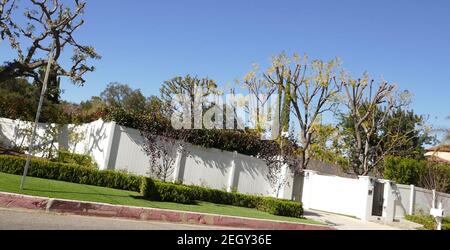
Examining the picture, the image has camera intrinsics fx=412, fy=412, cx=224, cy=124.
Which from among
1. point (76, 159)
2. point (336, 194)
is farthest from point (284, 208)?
point (76, 159)

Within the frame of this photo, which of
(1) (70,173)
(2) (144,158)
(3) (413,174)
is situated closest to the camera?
(1) (70,173)

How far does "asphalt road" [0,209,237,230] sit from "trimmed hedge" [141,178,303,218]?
3232 millimetres

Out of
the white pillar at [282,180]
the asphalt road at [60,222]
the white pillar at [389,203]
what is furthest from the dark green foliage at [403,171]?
the asphalt road at [60,222]

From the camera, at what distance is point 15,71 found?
21.6 meters

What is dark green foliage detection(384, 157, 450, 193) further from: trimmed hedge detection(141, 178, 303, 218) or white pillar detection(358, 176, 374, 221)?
trimmed hedge detection(141, 178, 303, 218)

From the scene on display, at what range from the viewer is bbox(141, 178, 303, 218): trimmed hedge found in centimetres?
1366

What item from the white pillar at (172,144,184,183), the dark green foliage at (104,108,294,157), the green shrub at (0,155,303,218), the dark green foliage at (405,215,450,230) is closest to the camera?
the green shrub at (0,155,303,218)

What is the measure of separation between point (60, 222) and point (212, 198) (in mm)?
8824

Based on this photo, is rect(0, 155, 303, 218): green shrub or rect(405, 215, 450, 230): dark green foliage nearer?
rect(0, 155, 303, 218): green shrub

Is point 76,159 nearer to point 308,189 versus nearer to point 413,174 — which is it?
point 308,189

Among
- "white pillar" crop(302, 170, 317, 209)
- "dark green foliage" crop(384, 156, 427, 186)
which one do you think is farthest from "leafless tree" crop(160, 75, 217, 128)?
"dark green foliage" crop(384, 156, 427, 186)

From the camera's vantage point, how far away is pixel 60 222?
8.43 m
